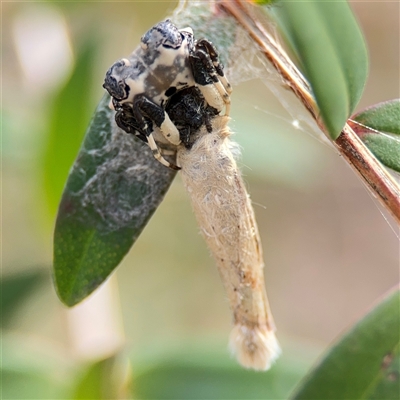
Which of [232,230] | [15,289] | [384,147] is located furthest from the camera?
[15,289]

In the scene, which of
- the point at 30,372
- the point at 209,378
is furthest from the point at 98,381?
the point at 209,378

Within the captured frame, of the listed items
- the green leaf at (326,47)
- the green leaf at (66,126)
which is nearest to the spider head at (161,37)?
the green leaf at (326,47)

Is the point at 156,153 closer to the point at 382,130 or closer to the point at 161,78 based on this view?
the point at 161,78

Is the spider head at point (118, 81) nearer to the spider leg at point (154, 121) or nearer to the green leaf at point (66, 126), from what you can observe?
the spider leg at point (154, 121)

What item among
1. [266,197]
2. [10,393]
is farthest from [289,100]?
[266,197]

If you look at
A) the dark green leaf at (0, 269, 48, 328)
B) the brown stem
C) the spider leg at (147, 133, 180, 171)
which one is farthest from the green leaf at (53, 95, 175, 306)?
the dark green leaf at (0, 269, 48, 328)

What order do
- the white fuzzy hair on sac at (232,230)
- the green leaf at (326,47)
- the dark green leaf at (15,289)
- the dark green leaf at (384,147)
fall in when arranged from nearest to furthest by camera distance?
the green leaf at (326,47) < the dark green leaf at (384,147) < the white fuzzy hair on sac at (232,230) < the dark green leaf at (15,289)

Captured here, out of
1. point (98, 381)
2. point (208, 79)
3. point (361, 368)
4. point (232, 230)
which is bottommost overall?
point (98, 381)
